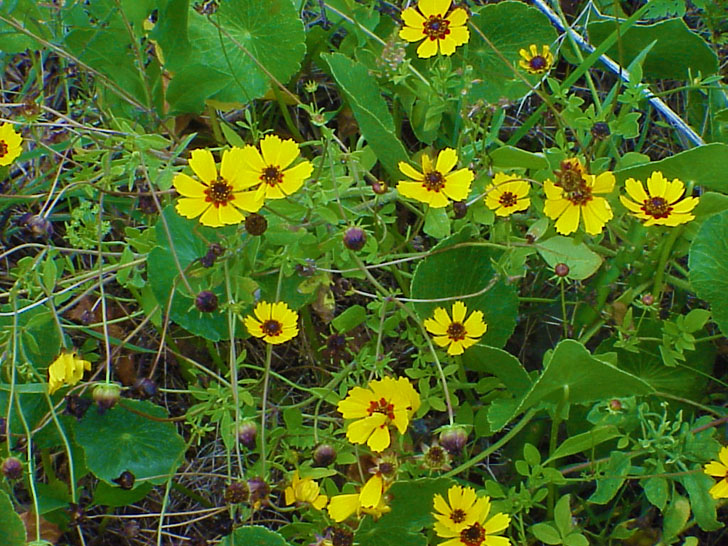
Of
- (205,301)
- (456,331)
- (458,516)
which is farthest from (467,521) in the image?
(205,301)

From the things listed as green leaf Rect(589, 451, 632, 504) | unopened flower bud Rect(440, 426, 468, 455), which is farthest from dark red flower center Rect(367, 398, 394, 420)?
green leaf Rect(589, 451, 632, 504)

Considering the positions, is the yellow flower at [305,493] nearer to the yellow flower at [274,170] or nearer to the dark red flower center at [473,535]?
the dark red flower center at [473,535]

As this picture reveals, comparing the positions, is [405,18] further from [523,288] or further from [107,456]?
A: [107,456]

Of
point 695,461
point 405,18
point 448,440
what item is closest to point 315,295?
point 448,440

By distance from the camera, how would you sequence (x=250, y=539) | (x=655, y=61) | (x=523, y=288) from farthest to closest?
(x=655, y=61) < (x=523, y=288) < (x=250, y=539)

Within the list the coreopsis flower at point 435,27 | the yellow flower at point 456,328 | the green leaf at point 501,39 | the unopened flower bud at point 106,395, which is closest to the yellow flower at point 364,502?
the yellow flower at point 456,328

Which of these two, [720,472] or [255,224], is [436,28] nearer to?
[255,224]
